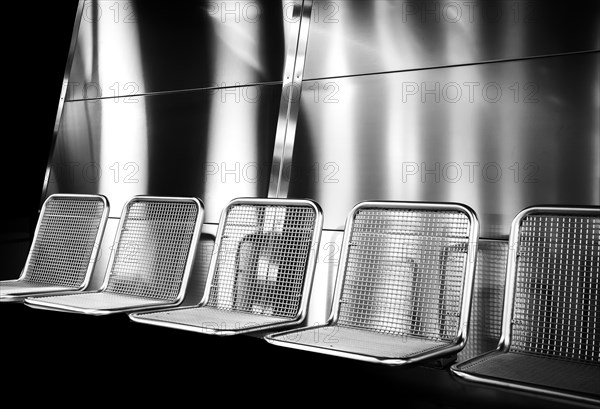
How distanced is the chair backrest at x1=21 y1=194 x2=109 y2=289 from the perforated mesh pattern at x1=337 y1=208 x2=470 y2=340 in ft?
4.44

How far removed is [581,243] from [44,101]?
3010 mm

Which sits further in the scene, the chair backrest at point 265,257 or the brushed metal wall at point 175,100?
the brushed metal wall at point 175,100

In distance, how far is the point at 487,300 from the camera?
239 cm

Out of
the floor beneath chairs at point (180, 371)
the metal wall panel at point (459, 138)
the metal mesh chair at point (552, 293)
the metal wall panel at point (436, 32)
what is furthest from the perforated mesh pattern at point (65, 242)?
the metal mesh chair at point (552, 293)

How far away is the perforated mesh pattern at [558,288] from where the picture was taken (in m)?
1.98

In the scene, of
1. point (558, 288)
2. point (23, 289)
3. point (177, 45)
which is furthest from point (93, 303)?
point (558, 288)

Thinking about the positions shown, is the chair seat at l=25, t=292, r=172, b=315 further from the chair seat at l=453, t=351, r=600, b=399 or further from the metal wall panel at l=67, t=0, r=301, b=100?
the chair seat at l=453, t=351, r=600, b=399

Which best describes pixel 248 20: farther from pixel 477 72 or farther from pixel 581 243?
pixel 581 243

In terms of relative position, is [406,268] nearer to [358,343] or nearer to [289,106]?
[358,343]

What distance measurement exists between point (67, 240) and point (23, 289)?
39cm

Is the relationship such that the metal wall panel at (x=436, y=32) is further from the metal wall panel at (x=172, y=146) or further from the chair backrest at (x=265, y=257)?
the chair backrest at (x=265, y=257)

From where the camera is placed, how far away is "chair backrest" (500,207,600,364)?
1984 mm

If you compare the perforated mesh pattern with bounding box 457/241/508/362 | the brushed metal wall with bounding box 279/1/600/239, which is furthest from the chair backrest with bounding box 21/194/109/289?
the perforated mesh pattern with bounding box 457/241/508/362

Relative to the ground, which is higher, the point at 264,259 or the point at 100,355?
the point at 264,259
